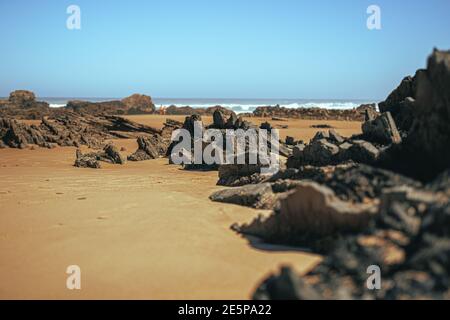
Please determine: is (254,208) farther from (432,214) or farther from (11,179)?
(11,179)

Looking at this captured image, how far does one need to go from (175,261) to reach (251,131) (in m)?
7.67

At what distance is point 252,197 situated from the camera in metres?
6.27

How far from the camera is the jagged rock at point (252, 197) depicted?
6129 mm

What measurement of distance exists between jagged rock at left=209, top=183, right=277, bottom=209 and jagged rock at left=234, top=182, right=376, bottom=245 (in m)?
1.50

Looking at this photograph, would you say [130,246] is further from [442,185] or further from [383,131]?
[383,131]

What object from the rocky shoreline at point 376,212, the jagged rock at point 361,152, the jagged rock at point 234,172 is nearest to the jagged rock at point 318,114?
the jagged rock at point 234,172

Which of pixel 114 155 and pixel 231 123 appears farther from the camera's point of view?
pixel 114 155

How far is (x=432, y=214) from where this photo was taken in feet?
9.34

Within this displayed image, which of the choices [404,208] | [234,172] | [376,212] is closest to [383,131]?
[234,172]

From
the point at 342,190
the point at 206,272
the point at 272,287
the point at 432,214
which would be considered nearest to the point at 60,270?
the point at 206,272

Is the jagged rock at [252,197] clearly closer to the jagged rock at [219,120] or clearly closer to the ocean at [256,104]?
the jagged rock at [219,120]

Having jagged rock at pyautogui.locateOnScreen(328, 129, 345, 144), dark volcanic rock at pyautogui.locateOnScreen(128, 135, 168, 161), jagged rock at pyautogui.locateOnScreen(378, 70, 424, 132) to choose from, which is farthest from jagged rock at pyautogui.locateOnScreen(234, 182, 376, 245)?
dark volcanic rock at pyautogui.locateOnScreen(128, 135, 168, 161)

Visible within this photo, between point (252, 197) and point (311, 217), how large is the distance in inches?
92.6

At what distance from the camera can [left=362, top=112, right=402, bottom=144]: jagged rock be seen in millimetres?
6557
